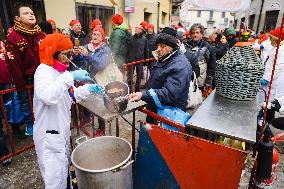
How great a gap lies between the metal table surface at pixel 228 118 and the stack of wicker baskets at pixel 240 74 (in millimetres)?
118

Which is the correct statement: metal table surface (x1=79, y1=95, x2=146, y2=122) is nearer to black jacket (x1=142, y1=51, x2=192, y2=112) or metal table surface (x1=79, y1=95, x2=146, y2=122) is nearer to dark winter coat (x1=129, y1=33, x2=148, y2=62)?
black jacket (x1=142, y1=51, x2=192, y2=112)

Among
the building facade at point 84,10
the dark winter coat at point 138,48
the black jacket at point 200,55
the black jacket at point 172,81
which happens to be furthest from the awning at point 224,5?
the building facade at point 84,10

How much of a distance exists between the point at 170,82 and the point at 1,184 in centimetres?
289

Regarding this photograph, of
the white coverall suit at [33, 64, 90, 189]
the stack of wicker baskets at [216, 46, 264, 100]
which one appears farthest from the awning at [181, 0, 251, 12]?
the white coverall suit at [33, 64, 90, 189]

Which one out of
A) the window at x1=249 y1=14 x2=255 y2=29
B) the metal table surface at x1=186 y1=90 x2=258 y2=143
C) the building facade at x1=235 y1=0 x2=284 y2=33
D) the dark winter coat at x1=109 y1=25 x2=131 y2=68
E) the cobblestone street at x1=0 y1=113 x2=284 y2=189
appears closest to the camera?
the metal table surface at x1=186 y1=90 x2=258 y2=143

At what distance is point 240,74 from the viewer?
2732mm

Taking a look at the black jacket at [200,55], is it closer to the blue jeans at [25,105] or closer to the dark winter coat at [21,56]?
the dark winter coat at [21,56]

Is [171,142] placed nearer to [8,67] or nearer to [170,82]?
[170,82]

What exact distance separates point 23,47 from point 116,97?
2.28 metres

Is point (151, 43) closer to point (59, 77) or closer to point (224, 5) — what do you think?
point (224, 5)

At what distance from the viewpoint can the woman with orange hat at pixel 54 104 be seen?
2389 millimetres

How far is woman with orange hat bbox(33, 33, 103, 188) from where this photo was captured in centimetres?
239

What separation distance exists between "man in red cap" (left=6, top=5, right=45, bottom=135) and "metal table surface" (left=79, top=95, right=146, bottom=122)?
136 centimetres

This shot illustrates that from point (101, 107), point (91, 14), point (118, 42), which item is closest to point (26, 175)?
point (101, 107)
